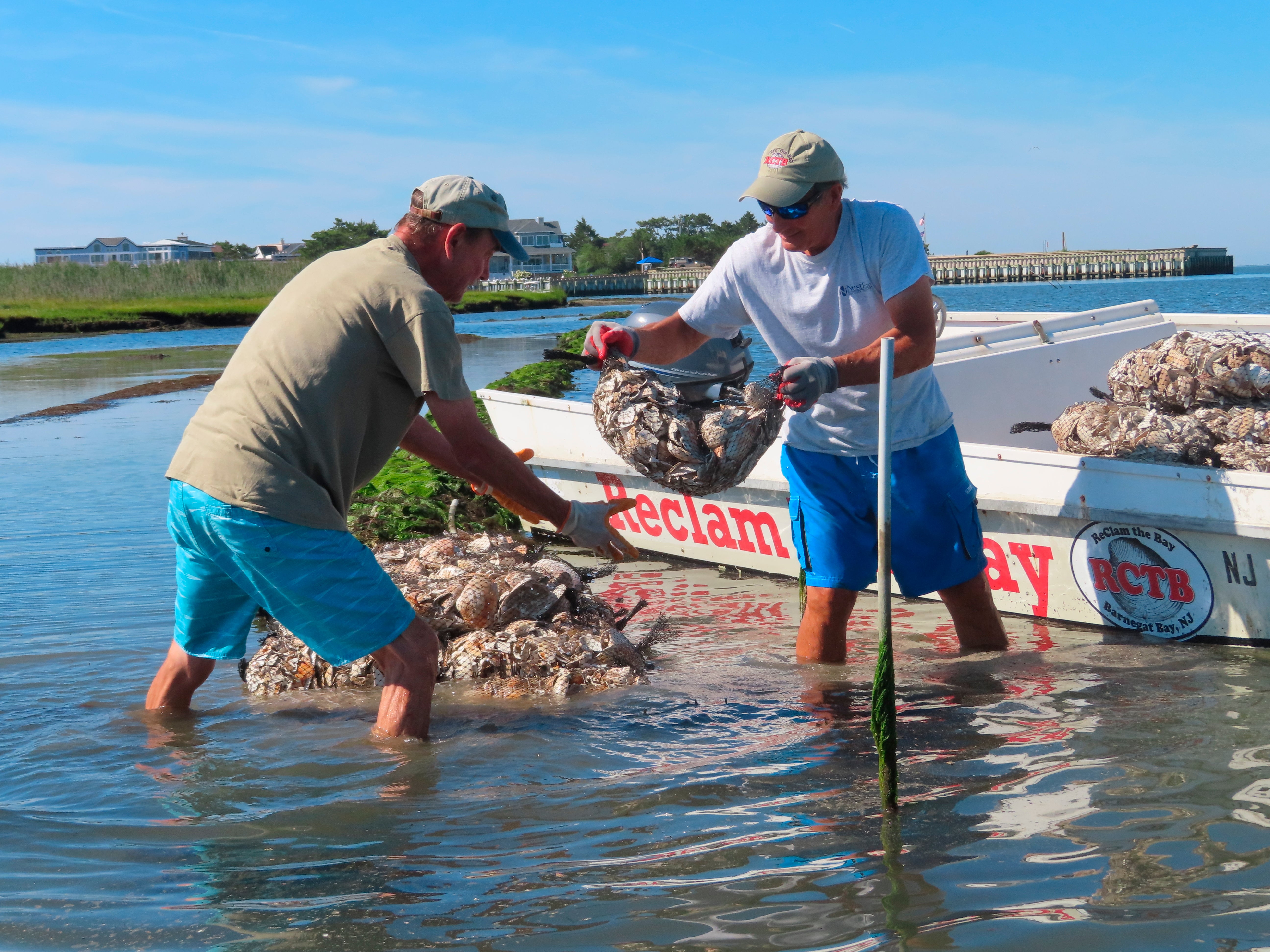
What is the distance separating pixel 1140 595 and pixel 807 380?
2566 mm

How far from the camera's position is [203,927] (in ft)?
8.83

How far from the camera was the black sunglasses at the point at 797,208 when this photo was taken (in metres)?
3.71

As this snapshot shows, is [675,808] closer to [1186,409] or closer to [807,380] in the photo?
[807,380]

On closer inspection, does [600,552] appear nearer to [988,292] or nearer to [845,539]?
[845,539]

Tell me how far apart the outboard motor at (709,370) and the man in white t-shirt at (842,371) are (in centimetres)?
55

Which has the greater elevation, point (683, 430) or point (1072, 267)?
point (1072, 267)

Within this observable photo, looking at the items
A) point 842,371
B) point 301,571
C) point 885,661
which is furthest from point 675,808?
point 842,371

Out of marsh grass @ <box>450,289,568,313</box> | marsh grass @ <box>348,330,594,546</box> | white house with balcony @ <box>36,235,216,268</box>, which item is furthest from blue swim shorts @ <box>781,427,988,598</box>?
white house with balcony @ <box>36,235,216,268</box>

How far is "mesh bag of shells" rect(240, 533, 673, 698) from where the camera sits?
4.73m

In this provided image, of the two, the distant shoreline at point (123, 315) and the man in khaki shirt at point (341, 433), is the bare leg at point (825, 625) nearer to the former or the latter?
the man in khaki shirt at point (341, 433)

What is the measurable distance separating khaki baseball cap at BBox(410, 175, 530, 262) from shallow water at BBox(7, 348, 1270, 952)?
5.68 ft

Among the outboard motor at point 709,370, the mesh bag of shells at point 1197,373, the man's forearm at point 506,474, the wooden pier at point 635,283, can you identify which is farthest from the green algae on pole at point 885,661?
the wooden pier at point 635,283

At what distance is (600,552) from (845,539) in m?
3.44

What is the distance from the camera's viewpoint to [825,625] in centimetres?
432
